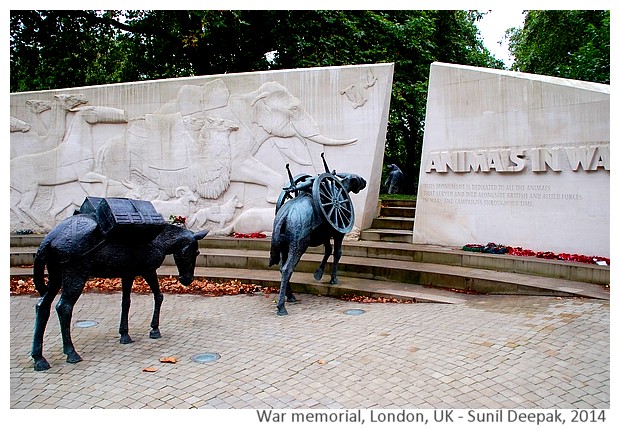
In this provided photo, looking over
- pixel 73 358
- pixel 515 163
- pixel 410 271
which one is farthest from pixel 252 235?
pixel 73 358

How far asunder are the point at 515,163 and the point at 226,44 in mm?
11097

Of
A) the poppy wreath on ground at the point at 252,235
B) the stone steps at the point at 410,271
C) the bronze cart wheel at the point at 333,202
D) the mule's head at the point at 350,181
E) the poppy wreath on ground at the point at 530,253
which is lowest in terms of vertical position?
the stone steps at the point at 410,271

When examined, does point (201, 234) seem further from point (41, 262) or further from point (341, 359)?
point (341, 359)

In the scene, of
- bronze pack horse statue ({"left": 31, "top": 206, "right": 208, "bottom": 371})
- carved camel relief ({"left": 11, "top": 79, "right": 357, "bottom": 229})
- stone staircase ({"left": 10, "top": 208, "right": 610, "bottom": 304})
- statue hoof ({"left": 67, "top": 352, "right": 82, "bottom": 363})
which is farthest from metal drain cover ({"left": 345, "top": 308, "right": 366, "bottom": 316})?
carved camel relief ({"left": 11, "top": 79, "right": 357, "bottom": 229})

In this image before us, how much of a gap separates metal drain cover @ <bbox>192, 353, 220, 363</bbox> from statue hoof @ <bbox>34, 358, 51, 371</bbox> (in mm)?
1372

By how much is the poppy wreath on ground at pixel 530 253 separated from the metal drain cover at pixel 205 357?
578 cm

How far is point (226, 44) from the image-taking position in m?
16.2

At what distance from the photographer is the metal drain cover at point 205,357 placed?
477 cm

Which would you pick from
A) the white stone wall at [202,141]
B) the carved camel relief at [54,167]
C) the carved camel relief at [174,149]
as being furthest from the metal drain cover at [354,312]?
the carved camel relief at [54,167]

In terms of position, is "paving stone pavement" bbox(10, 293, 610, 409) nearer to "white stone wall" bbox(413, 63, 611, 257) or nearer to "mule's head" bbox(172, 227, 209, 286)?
"mule's head" bbox(172, 227, 209, 286)

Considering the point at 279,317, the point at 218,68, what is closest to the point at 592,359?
the point at 279,317

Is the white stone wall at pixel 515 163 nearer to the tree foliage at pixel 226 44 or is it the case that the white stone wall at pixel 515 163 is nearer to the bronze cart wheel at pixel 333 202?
the bronze cart wheel at pixel 333 202
